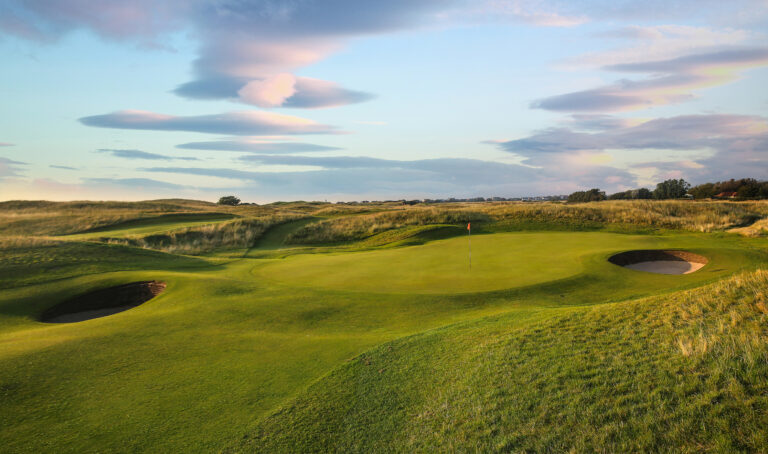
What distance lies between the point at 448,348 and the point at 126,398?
545 centimetres

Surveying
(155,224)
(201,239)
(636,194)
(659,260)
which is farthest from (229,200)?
(636,194)

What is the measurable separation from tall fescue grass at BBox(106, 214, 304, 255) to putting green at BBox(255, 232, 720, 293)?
12090 millimetres

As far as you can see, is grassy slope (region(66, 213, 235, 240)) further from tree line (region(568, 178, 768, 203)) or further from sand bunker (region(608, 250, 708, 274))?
tree line (region(568, 178, 768, 203))

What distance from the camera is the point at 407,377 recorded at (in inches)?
252

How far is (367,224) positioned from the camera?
3509 centimetres

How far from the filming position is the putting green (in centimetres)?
1373

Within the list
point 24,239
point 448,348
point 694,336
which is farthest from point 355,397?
point 24,239

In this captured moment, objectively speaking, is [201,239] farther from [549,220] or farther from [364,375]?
[549,220]

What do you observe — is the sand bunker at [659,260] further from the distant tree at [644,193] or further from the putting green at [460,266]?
the distant tree at [644,193]

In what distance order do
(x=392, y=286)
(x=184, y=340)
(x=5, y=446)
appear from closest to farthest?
(x=5, y=446) → (x=184, y=340) → (x=392, y=286)

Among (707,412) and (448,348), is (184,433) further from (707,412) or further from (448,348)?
(707,412)

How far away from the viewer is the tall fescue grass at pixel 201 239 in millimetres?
28422

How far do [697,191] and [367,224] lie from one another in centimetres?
9970

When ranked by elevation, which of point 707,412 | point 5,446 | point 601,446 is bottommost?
point 5,446
